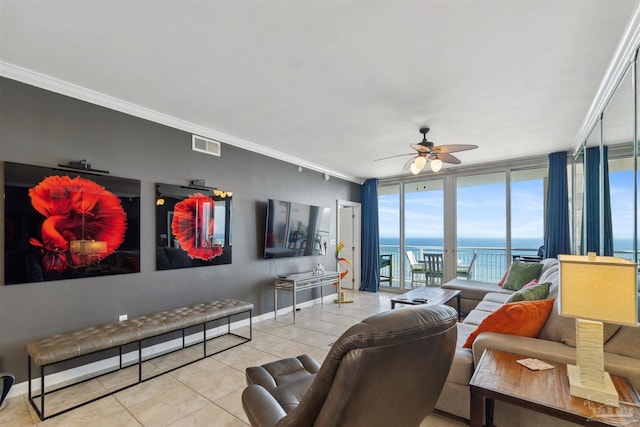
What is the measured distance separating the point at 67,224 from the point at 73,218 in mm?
67

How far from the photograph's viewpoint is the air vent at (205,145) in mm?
3713

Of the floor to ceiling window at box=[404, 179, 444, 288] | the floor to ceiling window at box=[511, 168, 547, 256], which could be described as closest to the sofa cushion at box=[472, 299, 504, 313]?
the floor to ceiling window at box=[511, 168, 547, 256]

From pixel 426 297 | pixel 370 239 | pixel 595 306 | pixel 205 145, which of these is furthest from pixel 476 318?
pixel 370 239

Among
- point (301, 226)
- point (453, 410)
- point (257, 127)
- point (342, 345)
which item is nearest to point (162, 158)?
point (257, 127)

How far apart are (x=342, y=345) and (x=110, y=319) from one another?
2.94 meters

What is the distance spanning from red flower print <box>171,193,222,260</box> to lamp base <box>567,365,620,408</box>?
3.52 metres

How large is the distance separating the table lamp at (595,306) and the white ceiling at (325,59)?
1.51 metres

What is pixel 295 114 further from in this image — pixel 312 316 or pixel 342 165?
pixel 312 316

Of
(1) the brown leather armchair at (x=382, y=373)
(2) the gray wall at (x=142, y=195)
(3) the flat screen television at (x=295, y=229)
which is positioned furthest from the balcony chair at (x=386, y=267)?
(1) the brown leather armchair at (x=382, y=373)

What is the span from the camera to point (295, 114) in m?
3.32

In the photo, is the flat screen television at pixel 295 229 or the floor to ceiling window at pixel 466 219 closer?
the flat screen television at pixel 295 229

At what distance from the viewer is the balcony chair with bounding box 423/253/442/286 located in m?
6.20

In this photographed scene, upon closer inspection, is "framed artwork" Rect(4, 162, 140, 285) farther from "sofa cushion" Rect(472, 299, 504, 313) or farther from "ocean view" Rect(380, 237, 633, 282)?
"ocean view" Rect(380, 237, 633, 282)

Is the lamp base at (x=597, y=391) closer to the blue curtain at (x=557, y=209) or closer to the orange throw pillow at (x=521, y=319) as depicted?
the orange throw pillow at (x=521, y=319)
